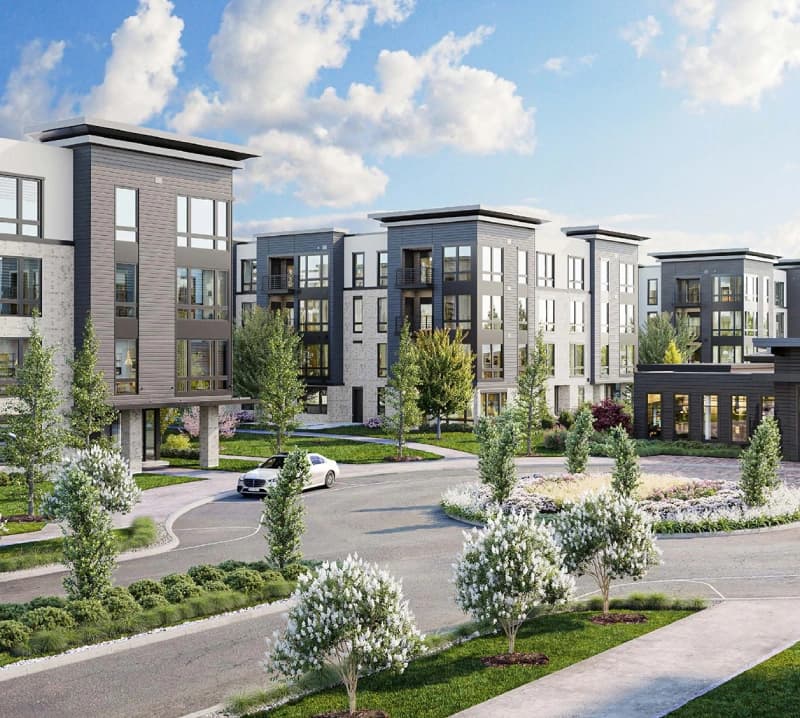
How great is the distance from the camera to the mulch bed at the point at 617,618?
1644cm

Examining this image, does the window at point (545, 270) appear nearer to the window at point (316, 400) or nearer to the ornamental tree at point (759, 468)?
the window at point (316, 400)

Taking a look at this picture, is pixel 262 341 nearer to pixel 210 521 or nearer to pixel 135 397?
pixel 135 397

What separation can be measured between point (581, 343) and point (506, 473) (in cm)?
4087

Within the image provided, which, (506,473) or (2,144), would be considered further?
(2,144)

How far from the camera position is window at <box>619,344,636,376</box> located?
237 ft

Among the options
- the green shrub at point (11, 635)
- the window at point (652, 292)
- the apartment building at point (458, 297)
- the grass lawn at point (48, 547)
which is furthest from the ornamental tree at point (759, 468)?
the window at point (652, 292)

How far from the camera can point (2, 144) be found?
1273 inches

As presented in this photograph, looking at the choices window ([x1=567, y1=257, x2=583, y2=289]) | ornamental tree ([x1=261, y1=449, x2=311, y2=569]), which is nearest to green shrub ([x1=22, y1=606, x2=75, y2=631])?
ornamental tree ([x1=261, y1=449, x2=311, y2=569])

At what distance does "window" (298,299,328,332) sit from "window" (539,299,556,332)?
14.0m

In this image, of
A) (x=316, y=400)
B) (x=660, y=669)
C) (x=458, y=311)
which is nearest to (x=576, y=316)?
(x=458, y=311)

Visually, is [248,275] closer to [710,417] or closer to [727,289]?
[710,417]

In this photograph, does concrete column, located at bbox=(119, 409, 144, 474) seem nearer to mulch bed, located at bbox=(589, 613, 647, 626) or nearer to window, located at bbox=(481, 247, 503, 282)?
mulch bed, located at bbox=(589, 613, 647, 626)

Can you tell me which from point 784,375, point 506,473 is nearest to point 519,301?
point 784,375

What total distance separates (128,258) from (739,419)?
28922 millimetres
